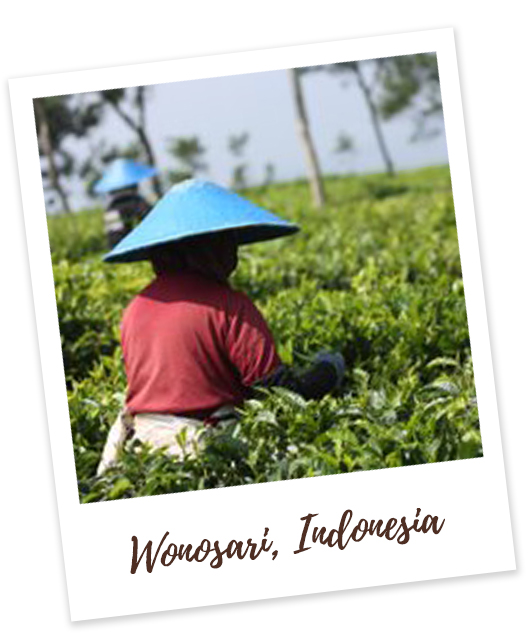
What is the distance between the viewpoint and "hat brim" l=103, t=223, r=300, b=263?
3.61 meters

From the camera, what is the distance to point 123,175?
10.1m

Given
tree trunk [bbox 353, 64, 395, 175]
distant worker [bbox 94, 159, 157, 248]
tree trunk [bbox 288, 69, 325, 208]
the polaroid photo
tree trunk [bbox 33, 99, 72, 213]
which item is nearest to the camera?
the polaroid photo

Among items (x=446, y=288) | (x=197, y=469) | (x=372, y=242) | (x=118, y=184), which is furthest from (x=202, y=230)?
(x=118, y=184)

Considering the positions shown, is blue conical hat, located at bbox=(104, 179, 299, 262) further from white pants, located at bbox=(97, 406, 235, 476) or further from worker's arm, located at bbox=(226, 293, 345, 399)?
white pants, located at bbox=(97, 406, 235, 476)

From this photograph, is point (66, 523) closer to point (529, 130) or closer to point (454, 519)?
point (454, 519)

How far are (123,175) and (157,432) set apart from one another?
674cm

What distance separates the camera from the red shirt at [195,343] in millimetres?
3615

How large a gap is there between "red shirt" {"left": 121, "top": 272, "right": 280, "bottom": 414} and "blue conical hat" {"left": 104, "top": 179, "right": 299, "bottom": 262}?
201mm

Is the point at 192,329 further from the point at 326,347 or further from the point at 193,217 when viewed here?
the point at 326,347

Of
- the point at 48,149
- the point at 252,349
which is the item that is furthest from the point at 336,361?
the point at 48,149

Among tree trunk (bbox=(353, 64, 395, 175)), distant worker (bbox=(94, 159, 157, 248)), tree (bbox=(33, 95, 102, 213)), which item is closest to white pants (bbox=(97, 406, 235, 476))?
distant worker (bbox=(94, 159, 157, 248))

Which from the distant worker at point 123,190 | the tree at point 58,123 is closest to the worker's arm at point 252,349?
the distant worker at point 123,190

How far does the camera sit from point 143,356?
12.1 ft

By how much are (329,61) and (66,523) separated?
1.97 meters
